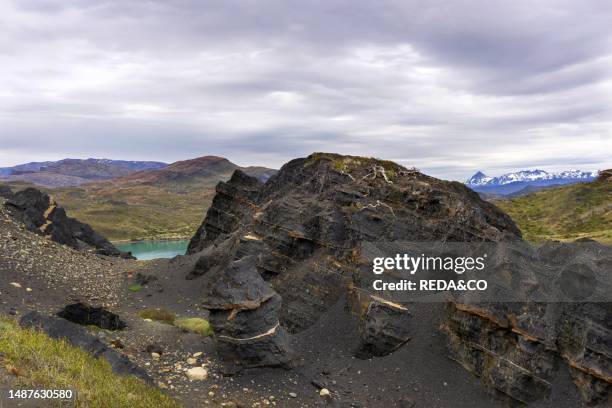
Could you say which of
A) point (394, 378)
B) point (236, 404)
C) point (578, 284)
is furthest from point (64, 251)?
point (578, 284)

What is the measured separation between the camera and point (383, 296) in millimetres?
27297

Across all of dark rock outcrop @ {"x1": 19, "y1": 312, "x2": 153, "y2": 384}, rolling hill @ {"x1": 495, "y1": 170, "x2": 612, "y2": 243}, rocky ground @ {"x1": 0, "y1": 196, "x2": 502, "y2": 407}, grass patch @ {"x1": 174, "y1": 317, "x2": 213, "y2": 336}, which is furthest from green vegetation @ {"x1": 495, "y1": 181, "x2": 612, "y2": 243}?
dark rock outcrop @ {"x1": 19, "y1": 312, "x2": 153, "y2": 384}

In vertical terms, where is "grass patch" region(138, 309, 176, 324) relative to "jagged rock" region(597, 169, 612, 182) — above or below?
below

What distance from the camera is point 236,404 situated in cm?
1866

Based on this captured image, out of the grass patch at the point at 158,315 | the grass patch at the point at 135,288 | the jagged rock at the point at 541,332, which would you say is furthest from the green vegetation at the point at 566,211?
the grass patch at the point at 158,315

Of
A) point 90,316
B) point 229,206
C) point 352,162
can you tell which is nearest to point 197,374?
point 90,316

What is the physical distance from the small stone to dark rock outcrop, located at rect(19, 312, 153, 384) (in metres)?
2.53

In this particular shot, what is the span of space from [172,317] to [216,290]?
11.2 metres

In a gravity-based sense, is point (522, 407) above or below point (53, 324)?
below

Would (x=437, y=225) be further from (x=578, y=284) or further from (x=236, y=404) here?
(x=236, y=404)

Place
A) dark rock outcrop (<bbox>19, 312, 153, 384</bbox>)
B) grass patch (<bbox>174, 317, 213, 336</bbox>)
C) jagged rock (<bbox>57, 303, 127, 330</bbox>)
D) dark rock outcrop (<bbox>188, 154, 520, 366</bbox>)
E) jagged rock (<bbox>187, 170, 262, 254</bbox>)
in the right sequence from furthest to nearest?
jagged rock (<bbox>187, 170, 262, 254</bbox>) → grass patch (<bbox>174, 317, 213, 336</bbox>) → jagged rock (<bbox>57, 303, 127, 330</bbox>) → dark rock outcrop (<bbox>188, 154, 520, 366</bbox>) → dark rock outcrop (<bbox>19, 312, 153, 384</bbox>)

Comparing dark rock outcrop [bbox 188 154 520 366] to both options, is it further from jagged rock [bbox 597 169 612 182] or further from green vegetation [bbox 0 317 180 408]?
jagged rock [bbox 597 169 612 182]

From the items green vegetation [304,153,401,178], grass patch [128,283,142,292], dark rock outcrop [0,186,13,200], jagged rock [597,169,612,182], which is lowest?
grass patch [128,283,142,292]

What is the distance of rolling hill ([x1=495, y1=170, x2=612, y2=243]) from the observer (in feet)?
327
